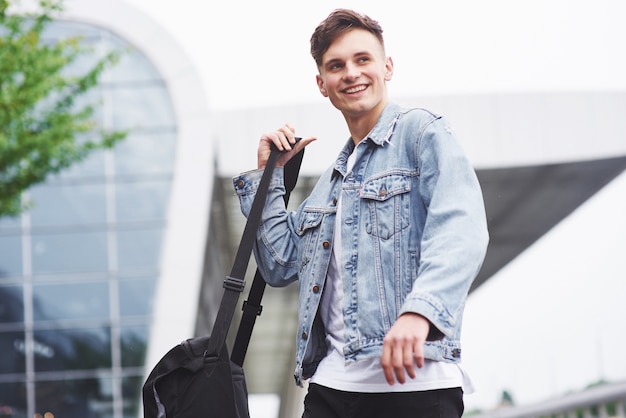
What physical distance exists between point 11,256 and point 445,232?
51.7 feet

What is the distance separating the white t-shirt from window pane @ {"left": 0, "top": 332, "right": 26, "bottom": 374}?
15.2 m

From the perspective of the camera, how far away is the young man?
1.96 m

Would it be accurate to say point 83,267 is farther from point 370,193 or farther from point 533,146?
point 370,193

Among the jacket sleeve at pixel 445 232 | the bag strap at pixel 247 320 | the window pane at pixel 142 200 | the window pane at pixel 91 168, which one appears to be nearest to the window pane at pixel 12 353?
the window pane at pixel 142 200

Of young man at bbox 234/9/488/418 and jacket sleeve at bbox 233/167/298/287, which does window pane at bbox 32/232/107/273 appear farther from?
young man at bbox 234/9/488/418

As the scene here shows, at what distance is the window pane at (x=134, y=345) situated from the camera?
53.2ft

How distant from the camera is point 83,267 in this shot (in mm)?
16391

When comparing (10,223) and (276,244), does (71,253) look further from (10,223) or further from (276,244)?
(276,244)

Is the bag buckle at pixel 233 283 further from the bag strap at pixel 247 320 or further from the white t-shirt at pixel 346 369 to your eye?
the white t-shirt at pixel 346 369

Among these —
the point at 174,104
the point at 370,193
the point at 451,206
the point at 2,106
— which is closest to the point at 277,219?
the point at 370,193

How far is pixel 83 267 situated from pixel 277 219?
47.1ft

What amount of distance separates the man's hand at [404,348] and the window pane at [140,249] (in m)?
14.8

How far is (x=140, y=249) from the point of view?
16.5 meters

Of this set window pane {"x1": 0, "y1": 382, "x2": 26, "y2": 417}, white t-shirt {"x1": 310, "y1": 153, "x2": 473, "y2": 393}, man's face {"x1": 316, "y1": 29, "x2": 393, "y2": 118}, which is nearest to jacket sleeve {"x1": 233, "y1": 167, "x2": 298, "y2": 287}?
white t-shirt {"x1": 310, "y1": 153, "x2": 473, "y2": 393}
